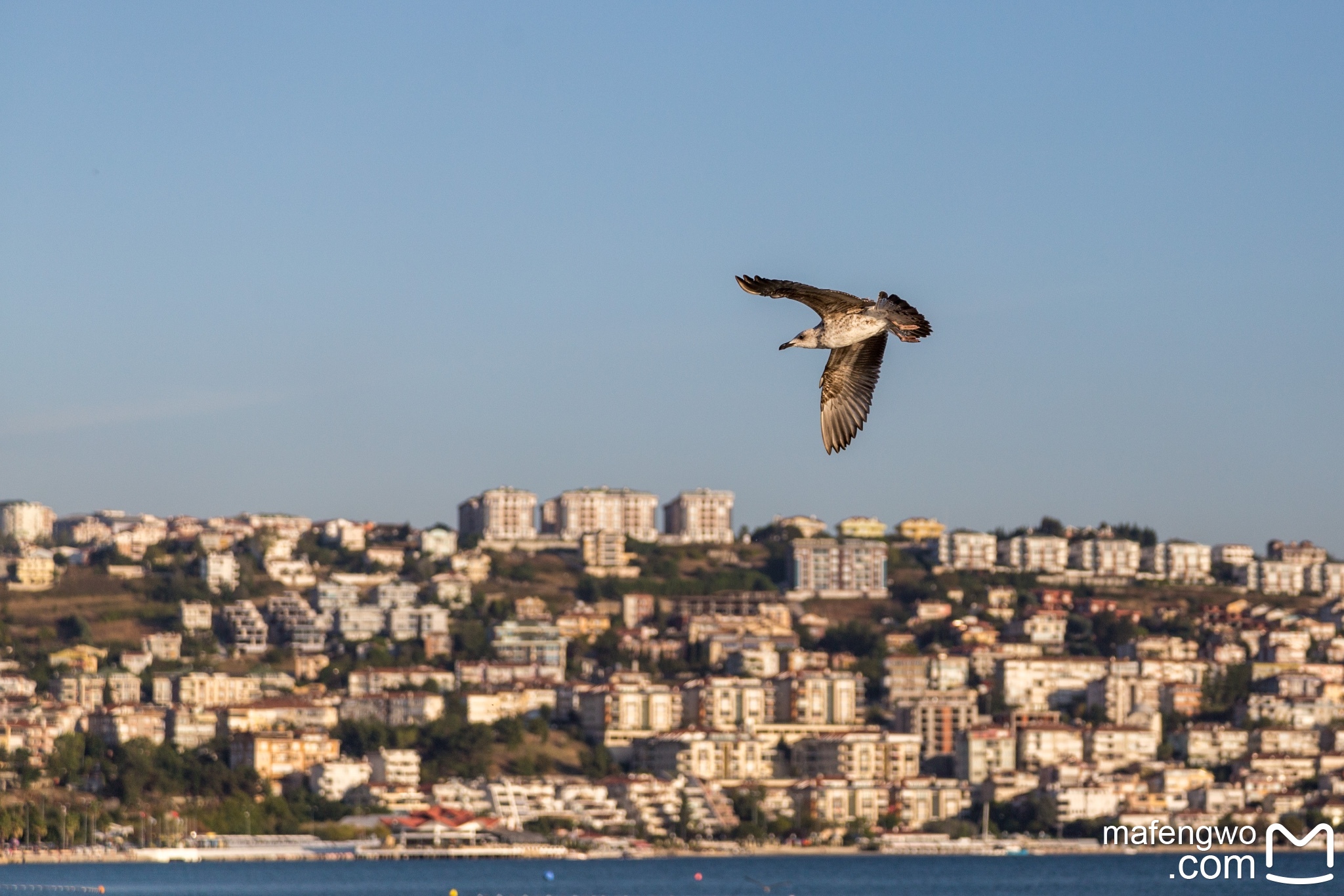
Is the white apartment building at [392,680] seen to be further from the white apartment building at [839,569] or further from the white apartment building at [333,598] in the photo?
the white apartment building at [839,569]

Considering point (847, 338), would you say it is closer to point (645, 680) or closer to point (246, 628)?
point (645, 680)

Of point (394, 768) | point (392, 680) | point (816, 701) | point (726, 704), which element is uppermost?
point (392, 680)

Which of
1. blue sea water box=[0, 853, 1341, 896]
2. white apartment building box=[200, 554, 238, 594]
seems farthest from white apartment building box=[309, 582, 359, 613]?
blue sea water box=[0, 853, 1341, 896]

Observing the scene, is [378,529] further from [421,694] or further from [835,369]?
[835,369]

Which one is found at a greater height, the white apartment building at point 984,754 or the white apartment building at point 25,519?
the white apartment building at point 25,519

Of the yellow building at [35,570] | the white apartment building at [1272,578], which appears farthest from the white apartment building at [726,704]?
the white apartment building at [1272,578]

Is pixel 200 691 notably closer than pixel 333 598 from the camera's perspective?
Yes

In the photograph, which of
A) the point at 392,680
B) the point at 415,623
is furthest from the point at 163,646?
the point at 392,680
